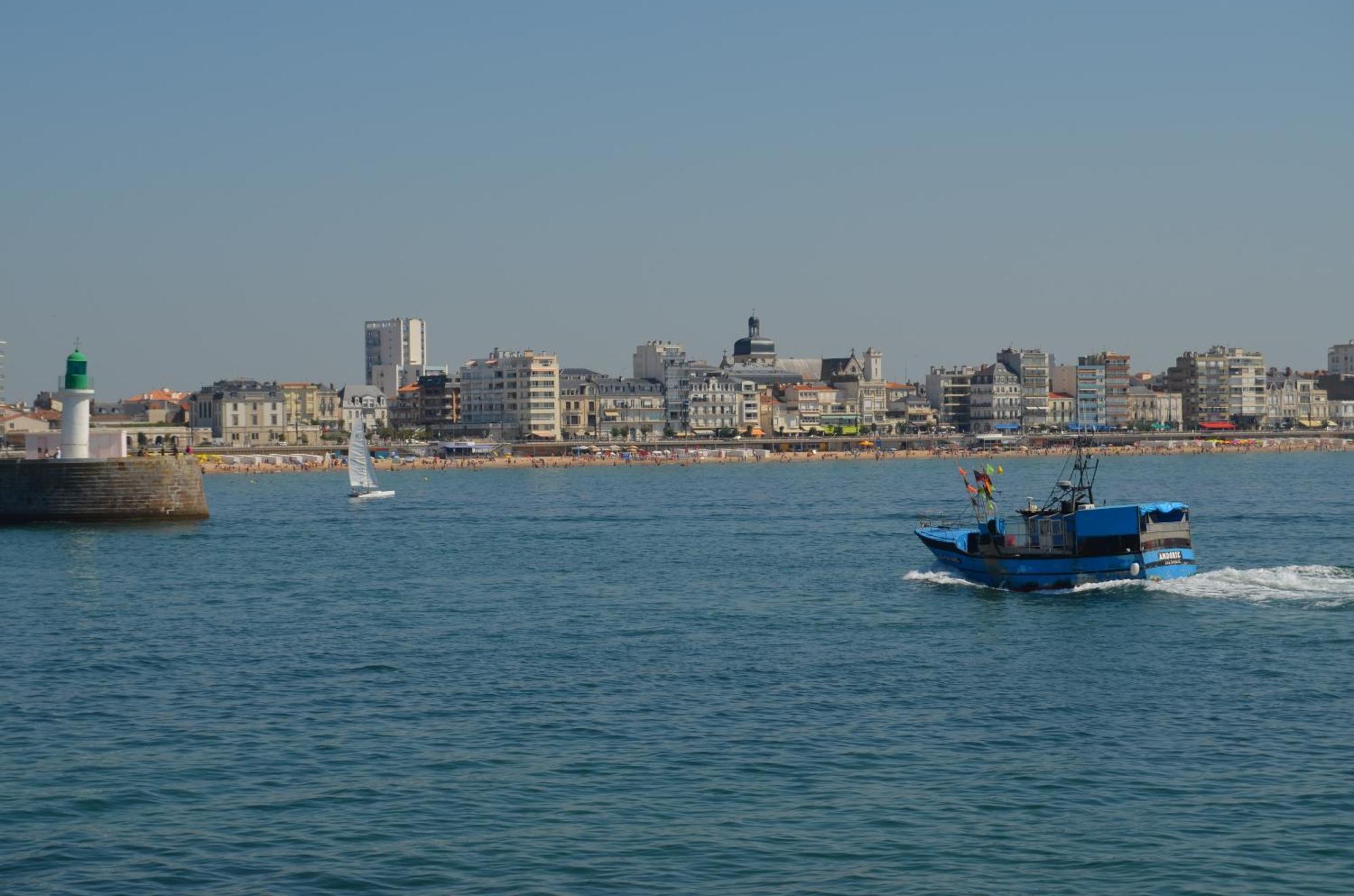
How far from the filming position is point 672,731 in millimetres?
29281

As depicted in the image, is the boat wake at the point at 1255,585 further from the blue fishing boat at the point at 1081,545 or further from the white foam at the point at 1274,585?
the blue fishing boat at the point at 1081,545

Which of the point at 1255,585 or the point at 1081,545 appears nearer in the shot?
the point at 1255,585

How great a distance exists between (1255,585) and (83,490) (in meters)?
51.6

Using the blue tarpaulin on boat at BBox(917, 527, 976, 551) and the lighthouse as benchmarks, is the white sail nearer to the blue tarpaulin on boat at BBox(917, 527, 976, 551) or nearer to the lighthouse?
the lighthouse

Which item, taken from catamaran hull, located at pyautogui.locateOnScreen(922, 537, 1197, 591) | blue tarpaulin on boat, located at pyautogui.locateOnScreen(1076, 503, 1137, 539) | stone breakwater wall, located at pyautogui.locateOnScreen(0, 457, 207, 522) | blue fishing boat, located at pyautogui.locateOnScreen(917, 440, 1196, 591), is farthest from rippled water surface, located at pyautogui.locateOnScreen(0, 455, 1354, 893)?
stone breakwater wall, located at pyautogui.locateOnScreen(0, 457, 207, 522)

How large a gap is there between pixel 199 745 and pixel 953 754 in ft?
41.2

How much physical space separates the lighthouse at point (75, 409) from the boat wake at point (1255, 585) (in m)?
43.2

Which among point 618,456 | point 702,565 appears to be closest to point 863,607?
point 702,565

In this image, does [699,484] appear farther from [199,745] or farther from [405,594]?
[199,745]

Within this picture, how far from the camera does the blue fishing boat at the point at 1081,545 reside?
50.5 metres

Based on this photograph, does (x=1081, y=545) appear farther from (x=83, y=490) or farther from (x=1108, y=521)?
(x=83, y=490)

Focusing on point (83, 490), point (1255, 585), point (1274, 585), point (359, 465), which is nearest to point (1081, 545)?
point (1255, 585)

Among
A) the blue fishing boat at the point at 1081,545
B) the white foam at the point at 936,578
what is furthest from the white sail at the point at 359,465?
the blue fishing boat at the point at 1081,545

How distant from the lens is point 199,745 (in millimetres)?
28531
